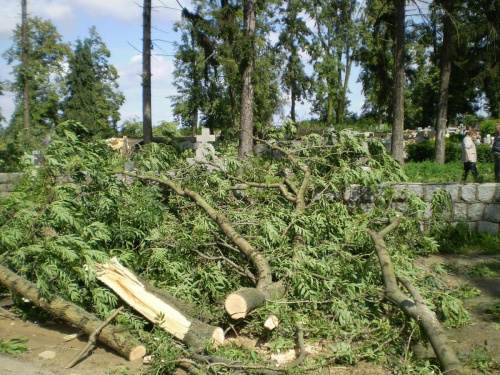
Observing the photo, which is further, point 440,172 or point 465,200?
point 440,172

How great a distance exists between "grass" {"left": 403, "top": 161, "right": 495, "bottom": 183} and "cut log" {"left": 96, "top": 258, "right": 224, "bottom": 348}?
355 inches

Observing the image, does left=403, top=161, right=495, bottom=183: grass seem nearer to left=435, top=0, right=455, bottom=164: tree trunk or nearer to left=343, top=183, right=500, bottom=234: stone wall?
left=435, top=0, right=455, bottom=164: tree trunk

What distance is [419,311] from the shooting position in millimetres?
3871

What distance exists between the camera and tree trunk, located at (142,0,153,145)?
583 inches

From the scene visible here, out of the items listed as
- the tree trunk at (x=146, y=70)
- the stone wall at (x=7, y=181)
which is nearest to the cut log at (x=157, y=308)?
the stone wall at (x=7, y=181)

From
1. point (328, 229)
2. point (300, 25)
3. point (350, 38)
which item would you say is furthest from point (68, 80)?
point (328, 229)

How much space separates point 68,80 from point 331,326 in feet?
135

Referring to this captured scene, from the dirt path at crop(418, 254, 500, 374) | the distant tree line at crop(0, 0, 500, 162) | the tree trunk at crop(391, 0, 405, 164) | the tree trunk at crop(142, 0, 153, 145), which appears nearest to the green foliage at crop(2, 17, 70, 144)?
the distant tree line at crop(0, 0, 500, 162)

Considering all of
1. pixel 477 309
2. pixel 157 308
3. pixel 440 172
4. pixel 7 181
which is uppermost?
pixel 440 172

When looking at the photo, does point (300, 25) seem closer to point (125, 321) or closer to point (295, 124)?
point (295, 124)

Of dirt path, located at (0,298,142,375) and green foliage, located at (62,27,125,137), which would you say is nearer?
dirt path, located at (0,298,142,375)

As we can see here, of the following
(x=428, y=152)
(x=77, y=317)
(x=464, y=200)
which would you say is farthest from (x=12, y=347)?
(x=428, y=152)

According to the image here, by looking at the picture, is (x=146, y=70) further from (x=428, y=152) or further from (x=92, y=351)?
(x=92, y=351)

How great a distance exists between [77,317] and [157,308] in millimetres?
804
